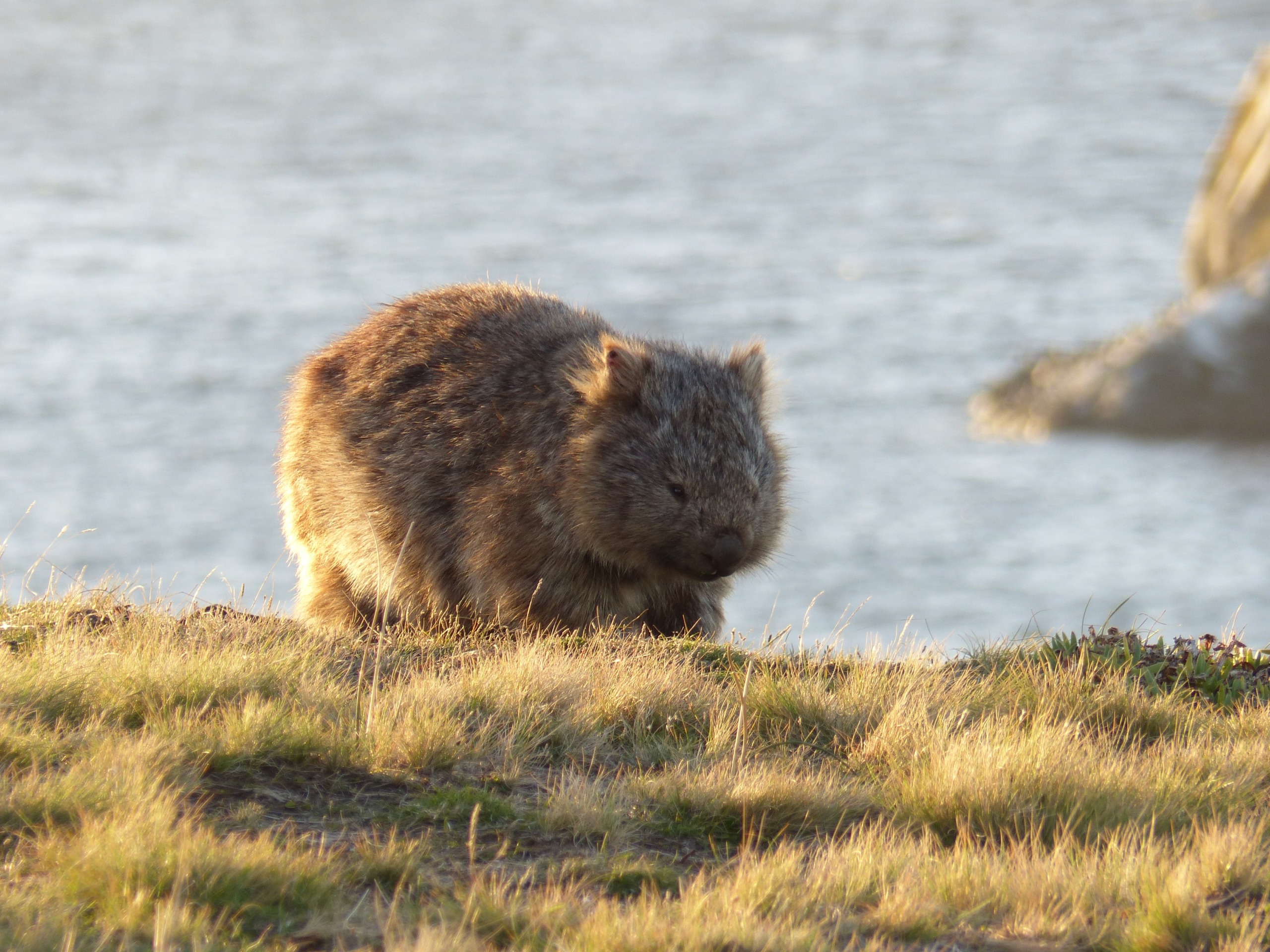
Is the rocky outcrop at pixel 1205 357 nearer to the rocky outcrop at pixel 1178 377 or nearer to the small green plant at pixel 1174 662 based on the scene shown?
the rocky outcrop at pixel 1178 377

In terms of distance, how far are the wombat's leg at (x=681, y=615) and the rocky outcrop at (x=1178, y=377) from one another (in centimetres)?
4871

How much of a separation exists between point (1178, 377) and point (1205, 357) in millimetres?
1249

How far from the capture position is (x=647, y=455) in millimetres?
8227

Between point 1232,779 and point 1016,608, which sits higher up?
point 1232,779

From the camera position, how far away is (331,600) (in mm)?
9625

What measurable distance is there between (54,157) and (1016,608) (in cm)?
8379

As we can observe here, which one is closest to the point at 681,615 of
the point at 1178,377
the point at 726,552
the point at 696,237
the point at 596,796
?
the point at 726,552

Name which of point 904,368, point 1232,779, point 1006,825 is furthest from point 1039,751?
point 904,368

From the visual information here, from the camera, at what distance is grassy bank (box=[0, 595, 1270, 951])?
4.92m

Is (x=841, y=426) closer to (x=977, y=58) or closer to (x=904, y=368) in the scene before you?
(x=904, y=368)

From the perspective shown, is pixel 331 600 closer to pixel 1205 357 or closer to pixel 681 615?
Result: pixel 681 615

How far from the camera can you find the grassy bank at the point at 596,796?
16.1 feet

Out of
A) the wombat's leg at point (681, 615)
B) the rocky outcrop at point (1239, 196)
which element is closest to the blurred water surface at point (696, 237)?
the wombat's leg at point (681, 615)

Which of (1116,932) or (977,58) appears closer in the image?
(1116,932)
